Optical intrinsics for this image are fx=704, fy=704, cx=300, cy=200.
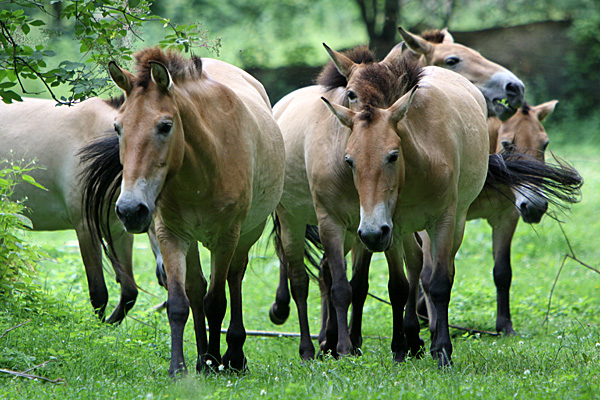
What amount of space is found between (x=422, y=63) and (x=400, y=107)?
298cm

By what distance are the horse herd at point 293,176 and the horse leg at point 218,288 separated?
11 mm

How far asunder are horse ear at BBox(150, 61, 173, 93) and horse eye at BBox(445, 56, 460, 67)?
4109 millimetres

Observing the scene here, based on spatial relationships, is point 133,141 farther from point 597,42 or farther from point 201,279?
point 597,42

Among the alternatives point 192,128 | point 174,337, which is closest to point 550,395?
point 174,337

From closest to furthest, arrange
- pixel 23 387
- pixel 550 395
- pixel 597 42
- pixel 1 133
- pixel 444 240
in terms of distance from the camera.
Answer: pixel 550 395 → pixel 23 387 → pixel 444 240 → pixel 1 133 → pixel 597 42

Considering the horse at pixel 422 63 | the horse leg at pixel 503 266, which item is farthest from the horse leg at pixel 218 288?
the horse leg at pixel 503 266

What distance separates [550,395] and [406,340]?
214 centimetres

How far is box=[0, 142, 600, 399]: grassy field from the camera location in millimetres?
3834

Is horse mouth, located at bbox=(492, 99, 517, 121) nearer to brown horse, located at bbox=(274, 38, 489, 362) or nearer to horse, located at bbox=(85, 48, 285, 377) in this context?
brown horse, located at bbox=(274, 38, 489, 362)

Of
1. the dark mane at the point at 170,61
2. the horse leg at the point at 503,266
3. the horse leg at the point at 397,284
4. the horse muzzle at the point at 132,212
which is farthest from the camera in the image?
the horse leg at the point at 503,266

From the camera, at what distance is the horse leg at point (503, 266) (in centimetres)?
724

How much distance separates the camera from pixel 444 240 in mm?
5297

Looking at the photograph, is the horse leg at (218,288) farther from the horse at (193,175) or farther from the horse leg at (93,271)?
the horse leg at (93,271)

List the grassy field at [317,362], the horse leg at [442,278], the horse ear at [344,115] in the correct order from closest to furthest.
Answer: the grassy field at [317,362] < the horse ear at [344,115] < the horse leg at [442,278]
